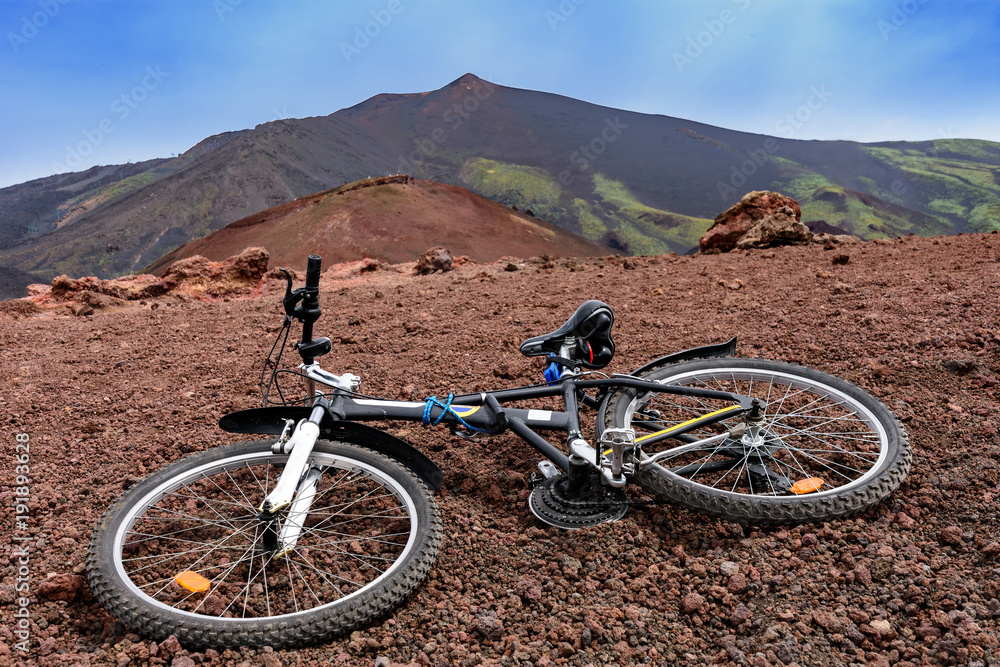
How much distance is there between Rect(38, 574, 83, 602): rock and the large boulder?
35.0 ft

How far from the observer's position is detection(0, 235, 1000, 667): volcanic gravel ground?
6.61ft

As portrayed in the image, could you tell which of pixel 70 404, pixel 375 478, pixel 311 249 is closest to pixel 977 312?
pixel 375 478

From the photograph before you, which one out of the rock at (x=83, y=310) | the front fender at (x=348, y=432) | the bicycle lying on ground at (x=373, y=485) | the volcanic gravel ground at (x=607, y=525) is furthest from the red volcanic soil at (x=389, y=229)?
the bicycle lying on ground at (x=373, y=485)

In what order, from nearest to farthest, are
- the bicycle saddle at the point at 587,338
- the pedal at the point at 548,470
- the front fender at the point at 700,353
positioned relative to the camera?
the pedal at the point at 548,470 → the bicycle saddle at the point at 587,338 → the front fender at the point at 700,353

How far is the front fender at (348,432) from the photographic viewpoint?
100 inches

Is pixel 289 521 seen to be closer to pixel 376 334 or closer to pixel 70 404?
pixel 70 404

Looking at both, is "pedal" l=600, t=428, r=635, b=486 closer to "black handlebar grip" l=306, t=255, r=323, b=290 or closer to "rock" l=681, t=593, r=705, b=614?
"rock" l=681, t=593, r=705, b=614

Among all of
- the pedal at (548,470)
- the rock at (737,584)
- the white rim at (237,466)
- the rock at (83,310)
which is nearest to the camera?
the white rim at (237,466)

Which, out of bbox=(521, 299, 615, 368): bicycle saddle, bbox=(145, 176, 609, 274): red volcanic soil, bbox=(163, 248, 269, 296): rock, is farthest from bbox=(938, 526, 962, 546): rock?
bbox=(145, 176, 609, 274): red volcanic soil

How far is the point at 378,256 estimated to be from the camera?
69.6 feet

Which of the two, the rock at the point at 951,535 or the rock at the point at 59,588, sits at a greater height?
the rock at the point at 951,535

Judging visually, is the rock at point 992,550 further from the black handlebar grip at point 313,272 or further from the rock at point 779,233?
the rock at point 779,233

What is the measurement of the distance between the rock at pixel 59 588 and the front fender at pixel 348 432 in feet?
2.59

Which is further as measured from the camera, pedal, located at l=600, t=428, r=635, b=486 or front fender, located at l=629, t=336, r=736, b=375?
front fender, located at l=629, t=336, r=736, b=375
